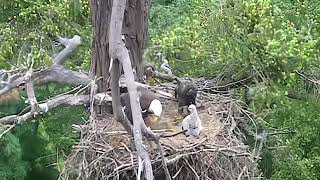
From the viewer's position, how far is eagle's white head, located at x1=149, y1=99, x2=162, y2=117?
3731 millimetres

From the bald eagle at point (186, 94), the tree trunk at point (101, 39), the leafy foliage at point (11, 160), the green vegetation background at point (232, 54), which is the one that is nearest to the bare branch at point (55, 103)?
the tree trunk at point (101, 39)

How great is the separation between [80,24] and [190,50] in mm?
1549

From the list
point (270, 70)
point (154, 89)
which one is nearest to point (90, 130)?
point (154, 89)

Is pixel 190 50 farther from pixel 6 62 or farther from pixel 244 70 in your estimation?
pixel 6 62

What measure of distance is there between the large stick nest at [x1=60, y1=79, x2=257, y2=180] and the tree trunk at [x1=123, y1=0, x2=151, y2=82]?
74 centimetres

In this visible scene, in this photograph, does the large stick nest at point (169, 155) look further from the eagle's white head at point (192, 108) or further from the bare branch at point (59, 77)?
the bare branch at point (59, 77)

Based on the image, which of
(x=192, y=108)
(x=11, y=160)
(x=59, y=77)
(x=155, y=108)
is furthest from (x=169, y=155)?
(x=11, y=160)

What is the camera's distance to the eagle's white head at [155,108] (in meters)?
3.73

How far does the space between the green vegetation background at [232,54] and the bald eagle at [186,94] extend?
57 cm

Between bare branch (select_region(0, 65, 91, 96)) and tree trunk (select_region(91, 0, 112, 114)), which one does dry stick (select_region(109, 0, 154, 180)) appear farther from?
bare branch (select_region(0, 65, 91, 96))

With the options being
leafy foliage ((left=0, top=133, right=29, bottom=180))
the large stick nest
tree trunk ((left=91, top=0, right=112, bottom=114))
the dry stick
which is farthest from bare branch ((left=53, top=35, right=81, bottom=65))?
the dry stick

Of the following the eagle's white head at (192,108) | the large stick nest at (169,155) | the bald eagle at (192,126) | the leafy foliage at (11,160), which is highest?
the eagle's white head at (192,108)

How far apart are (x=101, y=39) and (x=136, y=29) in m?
0.23

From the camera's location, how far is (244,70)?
4598 millimetres
